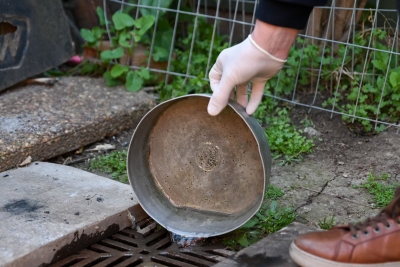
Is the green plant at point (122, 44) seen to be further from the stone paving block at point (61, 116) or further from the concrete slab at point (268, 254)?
the concrete slab at point (268, 254)

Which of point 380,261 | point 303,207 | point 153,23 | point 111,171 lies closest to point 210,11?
point 153,23

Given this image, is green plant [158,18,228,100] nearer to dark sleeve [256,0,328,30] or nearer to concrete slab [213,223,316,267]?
concrete slab [213,223,316,267]

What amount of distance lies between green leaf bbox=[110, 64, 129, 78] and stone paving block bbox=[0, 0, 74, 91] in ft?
1.12

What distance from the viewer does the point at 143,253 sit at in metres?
2.35

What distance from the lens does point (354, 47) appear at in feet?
12.2

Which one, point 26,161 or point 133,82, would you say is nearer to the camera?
point 26,161

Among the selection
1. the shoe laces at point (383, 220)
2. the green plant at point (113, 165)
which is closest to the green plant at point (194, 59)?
the green plant at point (113, 165)

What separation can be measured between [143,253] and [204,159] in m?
0.45

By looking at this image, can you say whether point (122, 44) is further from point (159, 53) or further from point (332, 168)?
point (332, 168)

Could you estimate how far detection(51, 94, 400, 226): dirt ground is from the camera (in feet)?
8.86

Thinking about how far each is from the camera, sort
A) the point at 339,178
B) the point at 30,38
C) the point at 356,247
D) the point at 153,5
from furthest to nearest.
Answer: the point at 153,5
the point at 30,38
the point at 339,178
the point at 356,247

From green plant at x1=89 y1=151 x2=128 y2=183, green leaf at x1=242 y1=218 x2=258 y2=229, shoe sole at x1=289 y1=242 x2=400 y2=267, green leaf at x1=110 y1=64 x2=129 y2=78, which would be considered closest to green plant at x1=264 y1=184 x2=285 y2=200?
green leaf at x1=242 y1=218 x2=258 y2=229

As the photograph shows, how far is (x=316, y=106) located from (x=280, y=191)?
3.63ft

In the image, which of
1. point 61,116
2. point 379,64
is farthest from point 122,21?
point 379,64
